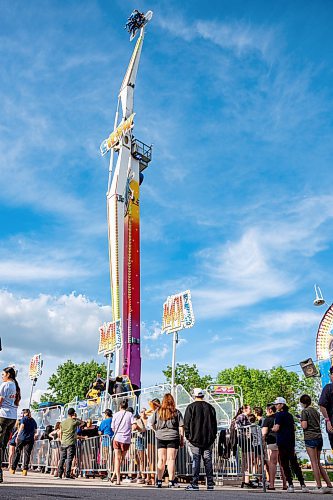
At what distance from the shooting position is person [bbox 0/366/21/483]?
28.6 ft

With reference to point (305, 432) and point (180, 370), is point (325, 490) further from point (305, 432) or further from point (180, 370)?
point (180, 370)

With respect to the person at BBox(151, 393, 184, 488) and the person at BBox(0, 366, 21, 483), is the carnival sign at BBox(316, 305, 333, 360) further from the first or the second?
the person at BBox(0, 366, 21, 483)

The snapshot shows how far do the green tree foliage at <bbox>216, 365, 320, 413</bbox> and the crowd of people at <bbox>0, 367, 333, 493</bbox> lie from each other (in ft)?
131

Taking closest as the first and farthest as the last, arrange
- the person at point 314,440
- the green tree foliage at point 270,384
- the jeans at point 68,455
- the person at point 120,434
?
1. the person at point 314,440
2. the person at point 120,434
3. the jeans at point 68,455
4. the green tree foliage at point 270,384

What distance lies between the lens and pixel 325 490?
8781 millimetres

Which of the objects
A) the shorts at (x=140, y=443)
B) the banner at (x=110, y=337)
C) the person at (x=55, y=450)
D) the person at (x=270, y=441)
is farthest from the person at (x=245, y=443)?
the banner at (x=110, y=337)

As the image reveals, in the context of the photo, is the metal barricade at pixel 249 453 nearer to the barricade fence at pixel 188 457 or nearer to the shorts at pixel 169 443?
the barricade fence at pixel 188 457

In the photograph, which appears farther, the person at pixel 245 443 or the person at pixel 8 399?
the person at pixel 245 443

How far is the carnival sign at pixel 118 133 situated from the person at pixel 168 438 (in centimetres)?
3163

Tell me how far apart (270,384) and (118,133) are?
3055 cm

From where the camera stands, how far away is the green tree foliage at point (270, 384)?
5253cm

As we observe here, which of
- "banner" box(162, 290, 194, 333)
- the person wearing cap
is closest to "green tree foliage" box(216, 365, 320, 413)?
"banner" box(162, 290, 194, 333)

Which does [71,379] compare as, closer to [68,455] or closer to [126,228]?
[126,228]

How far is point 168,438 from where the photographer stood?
32.3 ft
